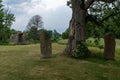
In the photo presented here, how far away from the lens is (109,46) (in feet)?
73.5

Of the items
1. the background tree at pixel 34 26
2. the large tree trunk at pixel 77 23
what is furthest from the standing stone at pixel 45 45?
the background tree at pixel 34 26

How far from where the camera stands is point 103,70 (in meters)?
19.2

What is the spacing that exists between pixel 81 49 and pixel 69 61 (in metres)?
2.11

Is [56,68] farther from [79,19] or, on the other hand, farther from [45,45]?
[79,19]

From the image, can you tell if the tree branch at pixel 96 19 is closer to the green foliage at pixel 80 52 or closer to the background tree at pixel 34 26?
the green foliage at pixel 80 52

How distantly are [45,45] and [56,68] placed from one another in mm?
2784

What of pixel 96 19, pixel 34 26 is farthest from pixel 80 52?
pixel 34 26

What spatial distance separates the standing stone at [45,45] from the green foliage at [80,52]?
1.94m

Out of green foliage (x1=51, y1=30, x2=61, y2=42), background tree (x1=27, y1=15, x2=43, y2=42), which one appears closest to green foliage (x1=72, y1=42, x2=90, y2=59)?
green foliage (x1=51, y1=30, x2=61, y2=42)

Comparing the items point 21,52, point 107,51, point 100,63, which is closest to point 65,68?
point 100,63

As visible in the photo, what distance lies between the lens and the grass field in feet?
57.0

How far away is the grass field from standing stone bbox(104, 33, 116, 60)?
546mm

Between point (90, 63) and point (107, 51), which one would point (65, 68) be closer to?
point (90, 63)

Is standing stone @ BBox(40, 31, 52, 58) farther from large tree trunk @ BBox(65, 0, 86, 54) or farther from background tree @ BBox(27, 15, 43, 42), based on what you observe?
background tree @ BBox(27, 15, 43, 42)
